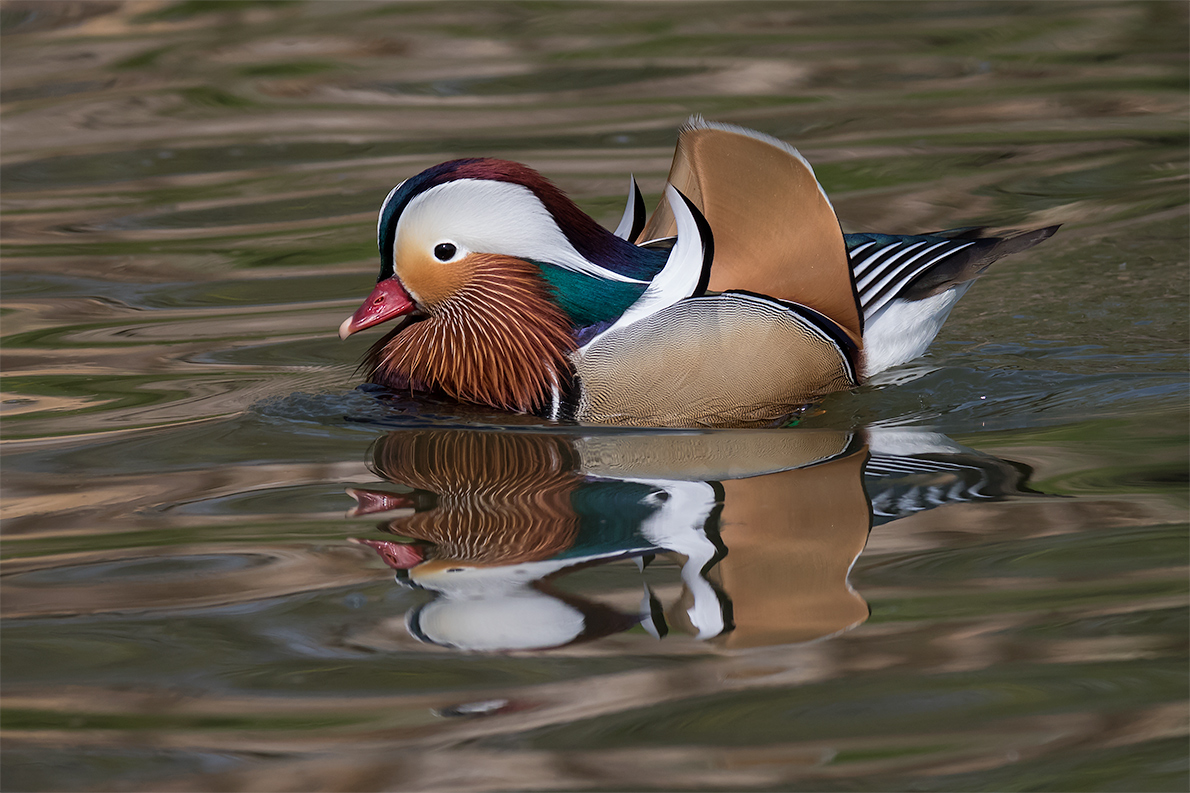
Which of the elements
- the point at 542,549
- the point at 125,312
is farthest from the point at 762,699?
the point at 125,312

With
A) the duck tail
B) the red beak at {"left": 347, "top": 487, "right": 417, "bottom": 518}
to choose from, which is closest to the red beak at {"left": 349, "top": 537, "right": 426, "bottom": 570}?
the red beak at {"left": 347, "top": 487, "right": 417, "bottom": 518}

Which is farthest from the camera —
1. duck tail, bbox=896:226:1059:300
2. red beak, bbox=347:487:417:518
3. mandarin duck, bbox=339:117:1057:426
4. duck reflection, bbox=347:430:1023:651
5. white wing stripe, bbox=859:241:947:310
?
duck tail, bbox=896:226:1059:300

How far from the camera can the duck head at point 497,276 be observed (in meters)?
4.78

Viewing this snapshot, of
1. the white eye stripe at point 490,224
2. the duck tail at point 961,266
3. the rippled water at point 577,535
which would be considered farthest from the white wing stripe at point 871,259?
the white eye stripe at point 490,224

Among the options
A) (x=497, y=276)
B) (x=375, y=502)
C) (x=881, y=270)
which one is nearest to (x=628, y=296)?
(x=497, y=276)

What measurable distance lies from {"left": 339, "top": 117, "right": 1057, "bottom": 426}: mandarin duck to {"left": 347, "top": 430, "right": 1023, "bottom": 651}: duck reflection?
0.21 m

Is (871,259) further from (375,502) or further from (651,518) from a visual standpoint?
(375,502)

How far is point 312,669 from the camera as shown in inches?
129

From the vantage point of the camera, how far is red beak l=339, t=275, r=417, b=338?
491cm

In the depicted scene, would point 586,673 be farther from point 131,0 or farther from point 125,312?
point 131,0

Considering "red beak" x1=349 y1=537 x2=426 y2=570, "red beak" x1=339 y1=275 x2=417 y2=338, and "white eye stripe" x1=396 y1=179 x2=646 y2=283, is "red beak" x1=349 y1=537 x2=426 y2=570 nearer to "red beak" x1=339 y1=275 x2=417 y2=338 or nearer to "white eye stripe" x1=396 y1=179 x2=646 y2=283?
"red beak" x1=339 y1=275 x2=417 y2=338

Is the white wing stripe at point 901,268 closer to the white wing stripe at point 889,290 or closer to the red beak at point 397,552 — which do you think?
the white wing stripe at point 889,290

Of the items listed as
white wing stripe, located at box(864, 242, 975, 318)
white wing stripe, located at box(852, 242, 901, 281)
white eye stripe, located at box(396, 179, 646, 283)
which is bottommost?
white wing stripe, located at box(864, 242, 975, 318)

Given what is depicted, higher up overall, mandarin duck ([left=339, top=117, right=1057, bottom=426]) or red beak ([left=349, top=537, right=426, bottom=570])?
mandarin duck ([left=339, top=117, right=1057, bottom=426])
